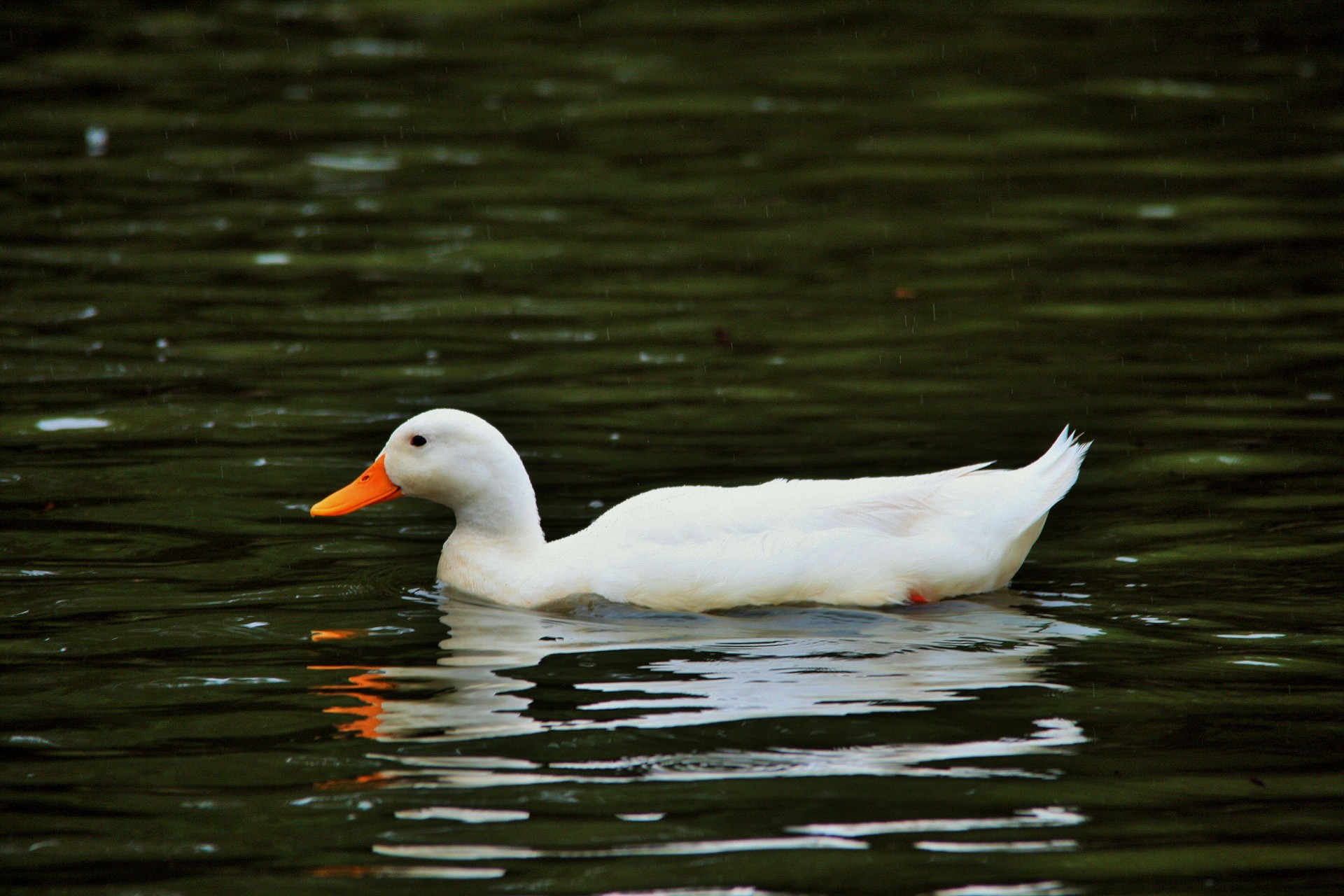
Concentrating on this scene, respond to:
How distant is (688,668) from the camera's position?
22.2 ft

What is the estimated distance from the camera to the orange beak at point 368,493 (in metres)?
8.12

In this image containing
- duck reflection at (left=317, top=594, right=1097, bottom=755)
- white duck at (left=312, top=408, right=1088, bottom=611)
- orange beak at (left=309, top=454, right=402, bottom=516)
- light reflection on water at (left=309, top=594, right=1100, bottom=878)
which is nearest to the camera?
light reflection on water at (left=309, top=594, right=1100, bottom=878)

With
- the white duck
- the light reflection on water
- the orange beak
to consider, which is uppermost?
the orange beak

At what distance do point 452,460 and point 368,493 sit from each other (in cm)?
49

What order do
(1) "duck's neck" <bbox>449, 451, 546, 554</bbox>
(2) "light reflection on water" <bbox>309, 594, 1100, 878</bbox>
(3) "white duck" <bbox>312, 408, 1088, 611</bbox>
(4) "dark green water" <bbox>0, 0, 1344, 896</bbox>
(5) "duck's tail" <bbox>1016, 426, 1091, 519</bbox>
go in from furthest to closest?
(1) "duck's neck" <bbox>449, 451, 546, 554</bbox> < (5) "duck's tail" <bbox>1016, 426, 1091, 519</bbox> < (3) "white duck" <bbox>312, 408, 1088, 611</bbox> < (4) "dark green water" <bbox>0, 0, 1344, 896</bbox> < (2) "light reflection on water" <bbox>309, 594, 1100, 878</bbox>

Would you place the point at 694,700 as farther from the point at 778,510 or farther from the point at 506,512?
the point at 506,512

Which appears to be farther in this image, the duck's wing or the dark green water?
the duck's wing

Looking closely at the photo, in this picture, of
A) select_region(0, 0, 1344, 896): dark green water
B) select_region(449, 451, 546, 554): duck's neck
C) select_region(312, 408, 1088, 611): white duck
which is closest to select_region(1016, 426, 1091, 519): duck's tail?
select_region(312, 408, 1088, 611): white duck

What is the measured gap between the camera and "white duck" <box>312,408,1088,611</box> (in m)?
7.53

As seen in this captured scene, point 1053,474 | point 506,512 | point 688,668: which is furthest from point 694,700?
point 1053,474

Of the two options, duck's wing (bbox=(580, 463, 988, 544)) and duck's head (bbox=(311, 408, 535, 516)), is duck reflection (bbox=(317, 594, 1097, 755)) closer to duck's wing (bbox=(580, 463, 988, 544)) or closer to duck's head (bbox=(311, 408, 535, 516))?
duck's wing (bbox=(580, 463, 988, 544))

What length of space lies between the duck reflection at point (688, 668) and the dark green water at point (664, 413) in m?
0.03

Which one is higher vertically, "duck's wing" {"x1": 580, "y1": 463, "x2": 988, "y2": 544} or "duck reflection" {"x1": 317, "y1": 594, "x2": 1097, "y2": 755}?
"duck's wing" {"x1": 580, "y1": 463, "x2": 988, "y2": 544}

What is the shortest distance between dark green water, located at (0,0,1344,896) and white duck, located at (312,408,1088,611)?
167 mm
